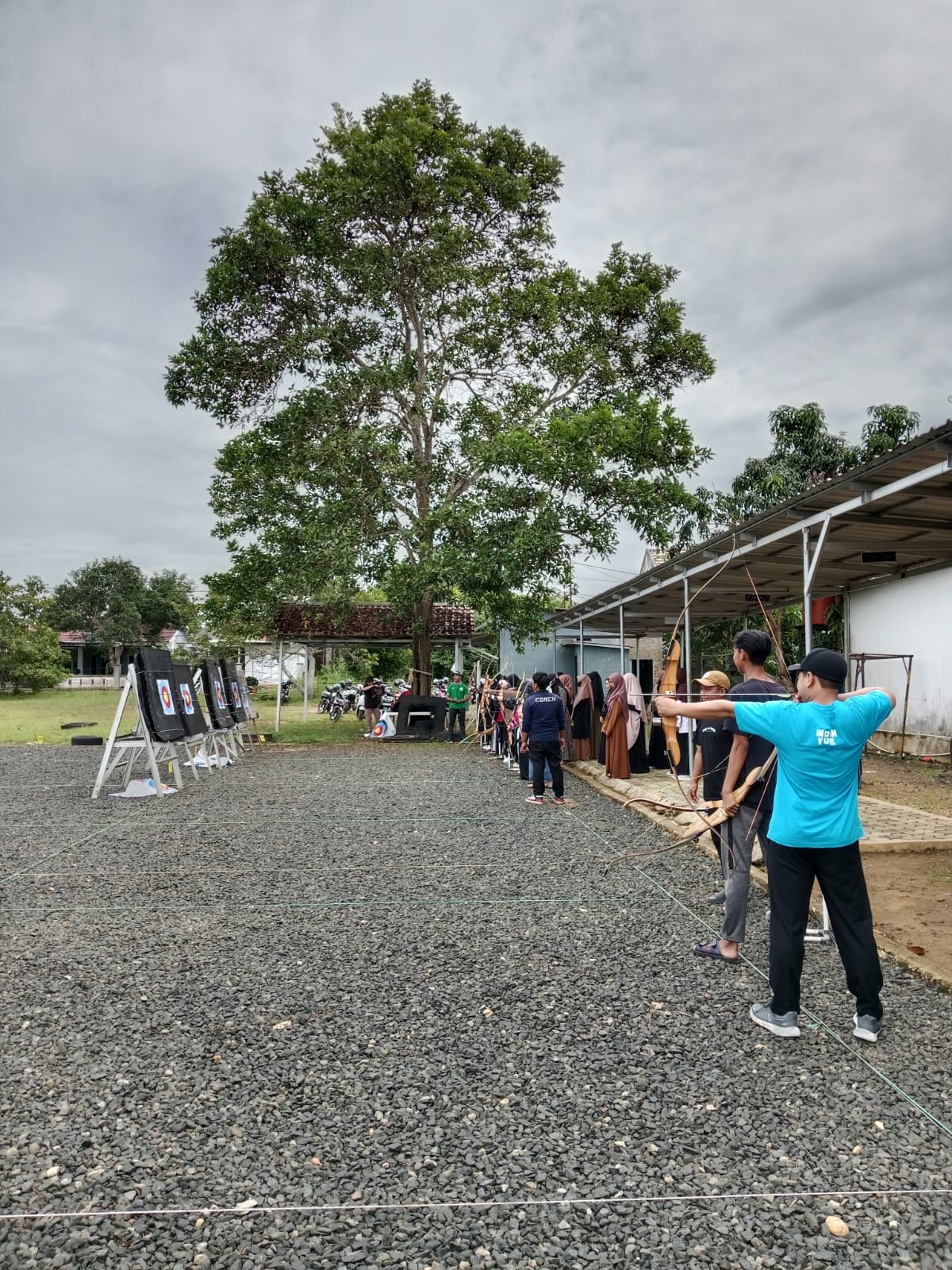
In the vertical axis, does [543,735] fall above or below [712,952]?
above

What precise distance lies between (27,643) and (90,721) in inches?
800

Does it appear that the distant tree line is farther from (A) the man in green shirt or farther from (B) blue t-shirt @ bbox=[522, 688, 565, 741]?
(B) blue t-shirt @ bbox=[522, 688, 565, 741]

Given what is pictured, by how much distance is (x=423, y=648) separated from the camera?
21.4 m

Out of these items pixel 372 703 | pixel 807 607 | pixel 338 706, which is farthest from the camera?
pixel 338 706

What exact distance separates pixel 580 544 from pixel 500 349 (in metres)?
5.54

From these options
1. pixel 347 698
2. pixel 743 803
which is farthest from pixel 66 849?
pixel 347 698

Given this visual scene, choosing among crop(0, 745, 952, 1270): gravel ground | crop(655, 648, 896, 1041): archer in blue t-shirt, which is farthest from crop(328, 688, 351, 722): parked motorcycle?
crop(655, 648, 896, 1041): archer in blue t-shirt

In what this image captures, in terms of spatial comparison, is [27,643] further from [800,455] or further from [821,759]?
[821,759]

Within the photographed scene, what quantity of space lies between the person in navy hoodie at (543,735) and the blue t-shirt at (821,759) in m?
6.01

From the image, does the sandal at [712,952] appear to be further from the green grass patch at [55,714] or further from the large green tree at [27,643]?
the large green tree at [27,643]

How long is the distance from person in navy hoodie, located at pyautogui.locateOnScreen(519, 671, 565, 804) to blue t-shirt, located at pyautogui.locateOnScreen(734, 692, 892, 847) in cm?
601

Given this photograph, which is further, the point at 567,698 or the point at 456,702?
the point at 456,702

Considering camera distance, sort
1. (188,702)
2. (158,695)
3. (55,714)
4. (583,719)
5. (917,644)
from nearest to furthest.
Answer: (158,695)
(188,702)
(917,644)
(583,719)
(55,714)

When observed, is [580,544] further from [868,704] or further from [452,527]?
[868,704]
